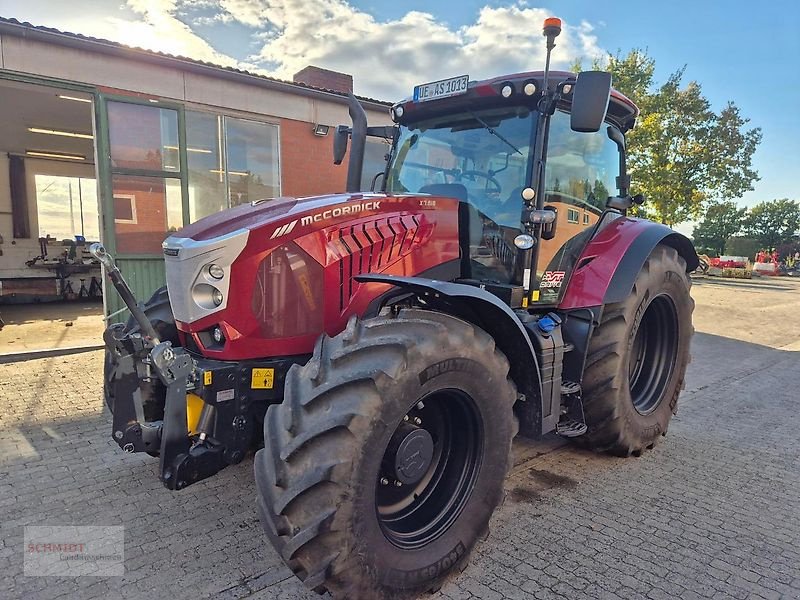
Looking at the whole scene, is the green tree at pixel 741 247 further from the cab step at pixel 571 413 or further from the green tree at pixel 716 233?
the cab step at pixel 571 413

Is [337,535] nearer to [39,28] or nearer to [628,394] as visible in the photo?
[628,394]

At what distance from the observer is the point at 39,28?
618 cm

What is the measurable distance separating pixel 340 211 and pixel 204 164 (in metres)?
6.21

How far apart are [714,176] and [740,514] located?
2240 cm

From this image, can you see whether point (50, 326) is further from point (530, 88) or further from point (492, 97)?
point (530, 88)

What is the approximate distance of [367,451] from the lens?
2000 mm

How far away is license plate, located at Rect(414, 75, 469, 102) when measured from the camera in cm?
322

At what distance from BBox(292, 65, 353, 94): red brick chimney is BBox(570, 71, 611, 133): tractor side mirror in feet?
26.2

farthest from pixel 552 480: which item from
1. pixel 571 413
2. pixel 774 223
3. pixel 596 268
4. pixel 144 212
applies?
pixel 774 223

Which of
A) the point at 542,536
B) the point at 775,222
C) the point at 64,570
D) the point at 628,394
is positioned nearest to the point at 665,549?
the point at 542,536

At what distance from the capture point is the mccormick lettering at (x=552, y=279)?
11.4 feet

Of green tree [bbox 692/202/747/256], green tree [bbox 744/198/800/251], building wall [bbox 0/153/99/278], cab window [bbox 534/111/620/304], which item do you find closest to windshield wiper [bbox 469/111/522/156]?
cab window [bbox 534/111/620/304]

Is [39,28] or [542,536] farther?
[39,28]

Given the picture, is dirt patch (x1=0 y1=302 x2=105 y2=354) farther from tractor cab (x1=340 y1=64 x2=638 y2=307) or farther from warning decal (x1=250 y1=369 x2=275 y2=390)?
tractor cab (x1=340 y1=64 x2=638 y2=307)
